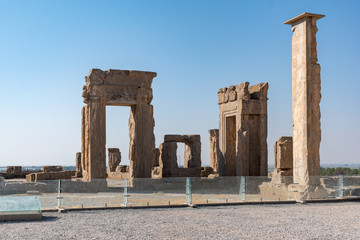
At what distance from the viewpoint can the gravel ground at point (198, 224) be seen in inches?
353

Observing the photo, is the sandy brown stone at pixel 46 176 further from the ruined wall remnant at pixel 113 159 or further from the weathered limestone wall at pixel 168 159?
the ruined wall remnant at pixel 113 159

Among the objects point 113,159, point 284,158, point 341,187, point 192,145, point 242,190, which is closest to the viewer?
point 242,190

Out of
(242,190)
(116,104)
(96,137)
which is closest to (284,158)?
(242,190)

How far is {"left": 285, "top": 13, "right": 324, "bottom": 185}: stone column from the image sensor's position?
15375 mm

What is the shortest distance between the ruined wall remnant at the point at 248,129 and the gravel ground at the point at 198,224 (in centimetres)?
947

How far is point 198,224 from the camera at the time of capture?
1019 cm

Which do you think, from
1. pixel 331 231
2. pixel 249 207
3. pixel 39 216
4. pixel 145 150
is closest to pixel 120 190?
pixel 145 150

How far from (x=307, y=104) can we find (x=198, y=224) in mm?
6834

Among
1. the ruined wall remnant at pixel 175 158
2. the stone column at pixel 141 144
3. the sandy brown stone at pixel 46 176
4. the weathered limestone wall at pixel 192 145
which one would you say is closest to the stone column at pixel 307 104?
the stone column at pixel 141 144

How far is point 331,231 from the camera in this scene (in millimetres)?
9523

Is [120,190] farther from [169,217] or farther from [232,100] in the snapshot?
[169,217]

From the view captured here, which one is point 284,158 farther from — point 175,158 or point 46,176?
point 46,176

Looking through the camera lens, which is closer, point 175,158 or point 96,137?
point 96,137

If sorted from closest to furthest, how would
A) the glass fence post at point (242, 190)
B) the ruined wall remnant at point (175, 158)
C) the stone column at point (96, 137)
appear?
the glass fence post at point (242, 190), the stone column at point (96, 137), the ruined wall remnant at point (175, 158)
